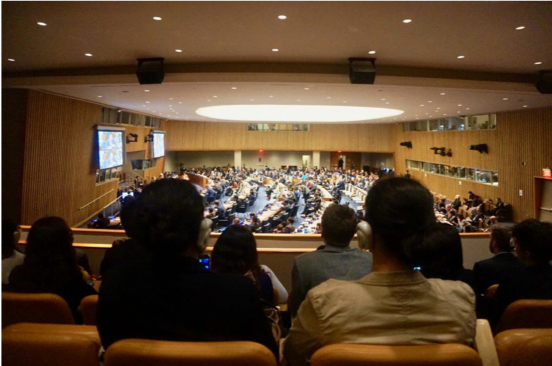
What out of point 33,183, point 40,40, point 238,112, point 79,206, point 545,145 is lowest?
point 79,206

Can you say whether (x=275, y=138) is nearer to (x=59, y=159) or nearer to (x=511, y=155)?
(x=511, y=155)

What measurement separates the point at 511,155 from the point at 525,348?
1539 centimetres

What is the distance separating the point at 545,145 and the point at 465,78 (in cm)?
689

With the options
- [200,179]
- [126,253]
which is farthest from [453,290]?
[200,179]

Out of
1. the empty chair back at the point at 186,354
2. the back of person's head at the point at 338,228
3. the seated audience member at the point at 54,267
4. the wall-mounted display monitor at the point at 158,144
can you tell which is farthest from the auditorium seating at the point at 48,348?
the wall-mounted display monitor at the point at 158,144

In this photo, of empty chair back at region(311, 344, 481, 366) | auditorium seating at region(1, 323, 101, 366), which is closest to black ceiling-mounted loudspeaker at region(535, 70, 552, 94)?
empty chair back at region(311, 344, 481, 366)

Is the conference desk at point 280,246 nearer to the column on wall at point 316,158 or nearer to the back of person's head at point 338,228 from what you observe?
the back of person's head at point 338,228

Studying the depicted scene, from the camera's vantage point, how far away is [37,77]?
8266mm

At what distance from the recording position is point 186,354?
3.39 ft

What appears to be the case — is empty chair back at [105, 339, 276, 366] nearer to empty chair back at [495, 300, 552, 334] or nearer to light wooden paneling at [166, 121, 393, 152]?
empty chair back at [495, 300, 552, 334]

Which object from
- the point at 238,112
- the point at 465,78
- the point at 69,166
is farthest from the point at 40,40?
the point at 238,112

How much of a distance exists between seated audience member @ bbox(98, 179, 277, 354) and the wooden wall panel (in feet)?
29.9

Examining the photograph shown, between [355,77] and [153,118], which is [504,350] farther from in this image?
[153,118]

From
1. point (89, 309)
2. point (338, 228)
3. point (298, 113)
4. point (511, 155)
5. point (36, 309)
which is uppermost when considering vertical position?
point (298, 113)
